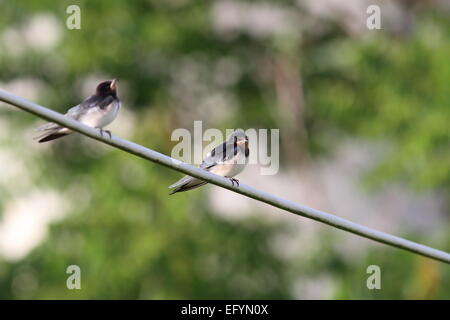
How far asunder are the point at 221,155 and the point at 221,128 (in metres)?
7.55

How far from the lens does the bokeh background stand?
11000mm

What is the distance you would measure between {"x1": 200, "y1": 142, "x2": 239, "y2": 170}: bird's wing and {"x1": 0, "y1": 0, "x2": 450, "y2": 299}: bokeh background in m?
5.94

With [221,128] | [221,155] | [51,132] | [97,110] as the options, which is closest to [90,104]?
[97,110]

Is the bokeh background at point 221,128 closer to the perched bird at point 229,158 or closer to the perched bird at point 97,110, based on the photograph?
the perched bird at point 229,158

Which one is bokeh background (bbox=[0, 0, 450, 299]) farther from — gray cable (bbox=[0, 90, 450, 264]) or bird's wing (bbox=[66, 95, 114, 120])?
gray cable (bbox=[0, 90, 450, 264])

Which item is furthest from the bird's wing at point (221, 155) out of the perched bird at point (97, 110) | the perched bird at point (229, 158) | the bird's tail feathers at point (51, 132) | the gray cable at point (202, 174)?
the gray cable at point (202, 174)

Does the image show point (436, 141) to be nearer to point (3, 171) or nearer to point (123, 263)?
point (123, 263)

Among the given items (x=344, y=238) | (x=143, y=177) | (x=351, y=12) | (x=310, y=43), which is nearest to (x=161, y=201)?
(x=143, y=177)

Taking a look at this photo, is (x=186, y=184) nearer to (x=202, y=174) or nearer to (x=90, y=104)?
(x=90, y=104)

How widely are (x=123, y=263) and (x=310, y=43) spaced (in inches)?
145

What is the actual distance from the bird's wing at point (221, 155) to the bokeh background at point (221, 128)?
5.94 meters

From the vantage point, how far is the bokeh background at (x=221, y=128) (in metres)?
11.0

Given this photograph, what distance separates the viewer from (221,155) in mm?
4176
